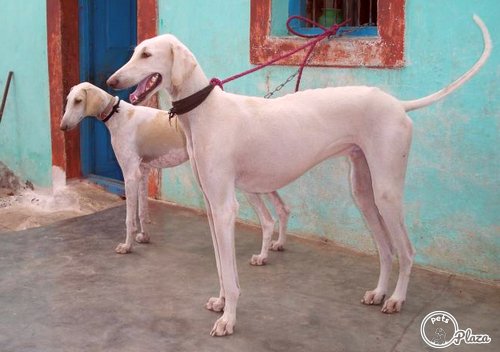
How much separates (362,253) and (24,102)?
5.05 m

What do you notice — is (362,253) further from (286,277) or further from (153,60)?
(153,60)

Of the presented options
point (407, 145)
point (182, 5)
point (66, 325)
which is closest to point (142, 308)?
point (66, 325)

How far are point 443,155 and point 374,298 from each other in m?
1.17

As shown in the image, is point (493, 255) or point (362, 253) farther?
point (362, 253)

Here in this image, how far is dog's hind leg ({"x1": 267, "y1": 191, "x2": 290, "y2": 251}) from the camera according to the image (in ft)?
14.6

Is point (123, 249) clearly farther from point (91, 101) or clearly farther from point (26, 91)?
point (26, 91)

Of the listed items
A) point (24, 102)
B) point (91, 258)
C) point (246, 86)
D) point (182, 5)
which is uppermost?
point (182, 5)

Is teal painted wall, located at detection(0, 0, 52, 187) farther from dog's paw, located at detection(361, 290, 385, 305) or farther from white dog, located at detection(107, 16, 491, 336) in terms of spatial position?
dog's paw, located at detection(361, 290, 385, 305)

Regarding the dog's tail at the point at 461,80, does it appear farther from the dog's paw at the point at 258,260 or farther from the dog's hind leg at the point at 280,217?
the dog's paw at the point at 258,260

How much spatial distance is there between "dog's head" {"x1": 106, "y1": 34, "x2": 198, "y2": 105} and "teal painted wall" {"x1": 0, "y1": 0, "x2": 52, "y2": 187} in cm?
439

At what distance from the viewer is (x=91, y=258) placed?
14.5 ft

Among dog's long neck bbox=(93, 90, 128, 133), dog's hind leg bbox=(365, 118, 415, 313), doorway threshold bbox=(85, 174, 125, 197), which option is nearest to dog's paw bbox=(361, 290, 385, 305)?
dog's hind leg bbox=(365, 118, 415, 313)

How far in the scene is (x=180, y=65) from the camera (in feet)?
10.1

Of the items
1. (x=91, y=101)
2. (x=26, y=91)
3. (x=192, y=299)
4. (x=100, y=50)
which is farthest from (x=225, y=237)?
(x=26, y=91)
